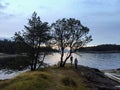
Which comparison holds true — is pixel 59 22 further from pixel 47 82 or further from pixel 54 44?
pixel 47 82

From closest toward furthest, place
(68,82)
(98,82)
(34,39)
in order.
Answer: (68,82) → (98,82) → (34,39)

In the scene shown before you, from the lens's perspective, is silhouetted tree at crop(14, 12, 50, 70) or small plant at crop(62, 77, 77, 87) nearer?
small plant at crop(62, 77, 77, 87)

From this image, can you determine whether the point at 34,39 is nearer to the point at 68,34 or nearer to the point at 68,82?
the point at 68,34

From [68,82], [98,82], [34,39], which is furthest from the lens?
[34,39]

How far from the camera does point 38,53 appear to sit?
44.4 m

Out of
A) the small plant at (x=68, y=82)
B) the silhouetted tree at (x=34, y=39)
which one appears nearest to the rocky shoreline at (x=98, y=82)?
the small plant at (x=68, y=82)

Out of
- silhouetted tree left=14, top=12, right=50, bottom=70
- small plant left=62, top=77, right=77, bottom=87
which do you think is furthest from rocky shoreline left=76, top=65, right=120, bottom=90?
silhouetted tree left=14, top=12, right=50, bottom=70

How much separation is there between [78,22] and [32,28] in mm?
7079

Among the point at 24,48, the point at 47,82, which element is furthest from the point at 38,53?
the point at 47,82

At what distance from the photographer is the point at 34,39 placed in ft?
147

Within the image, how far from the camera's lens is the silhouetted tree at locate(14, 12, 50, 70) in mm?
44281

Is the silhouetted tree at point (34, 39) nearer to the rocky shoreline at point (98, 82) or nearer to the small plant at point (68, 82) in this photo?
the rocky shoreline at point (98, 82)

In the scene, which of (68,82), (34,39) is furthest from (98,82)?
(34,39)

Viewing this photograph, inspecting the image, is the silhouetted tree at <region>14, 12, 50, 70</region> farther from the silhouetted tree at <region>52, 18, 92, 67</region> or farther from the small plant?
the small plant
